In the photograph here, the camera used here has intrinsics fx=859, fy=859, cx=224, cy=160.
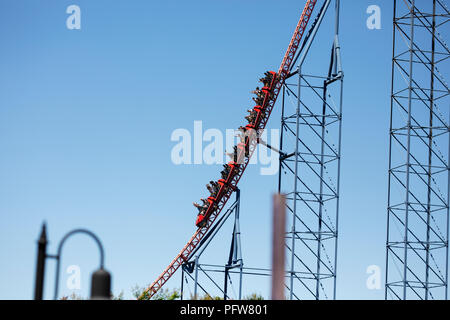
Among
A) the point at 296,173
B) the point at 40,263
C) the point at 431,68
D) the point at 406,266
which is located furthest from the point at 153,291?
the point at 40,263

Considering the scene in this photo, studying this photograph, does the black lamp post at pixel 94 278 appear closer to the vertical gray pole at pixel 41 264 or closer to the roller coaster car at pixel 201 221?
the vertical gray pole at pixel 41 264

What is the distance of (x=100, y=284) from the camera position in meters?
7.93

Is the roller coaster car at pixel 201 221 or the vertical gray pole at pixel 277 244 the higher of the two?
the roller coaster car at pixel 201 221

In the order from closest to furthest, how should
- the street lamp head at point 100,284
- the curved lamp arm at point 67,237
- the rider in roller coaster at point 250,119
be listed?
the curved lamp arm at point 67,237 → the street lamp head at point 100,284 → the rider in roller coaster at point 250,119

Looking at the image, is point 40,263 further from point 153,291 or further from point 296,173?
point 153,291

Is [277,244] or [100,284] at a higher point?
[277,244]

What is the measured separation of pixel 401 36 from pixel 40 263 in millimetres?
27953

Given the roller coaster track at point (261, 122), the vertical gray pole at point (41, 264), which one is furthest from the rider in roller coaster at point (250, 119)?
the vertical gray pole at point (41, 264)

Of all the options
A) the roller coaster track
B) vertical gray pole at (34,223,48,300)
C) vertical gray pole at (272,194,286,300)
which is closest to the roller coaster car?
the roller coaster track

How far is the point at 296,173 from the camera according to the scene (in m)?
32.5

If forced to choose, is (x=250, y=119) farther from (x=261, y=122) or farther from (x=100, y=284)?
(x=100, y=284)

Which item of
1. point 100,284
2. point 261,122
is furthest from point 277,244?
point 261,122

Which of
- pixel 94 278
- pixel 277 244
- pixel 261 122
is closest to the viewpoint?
pixel 277 244

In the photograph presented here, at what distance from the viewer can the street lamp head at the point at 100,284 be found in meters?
7.90
